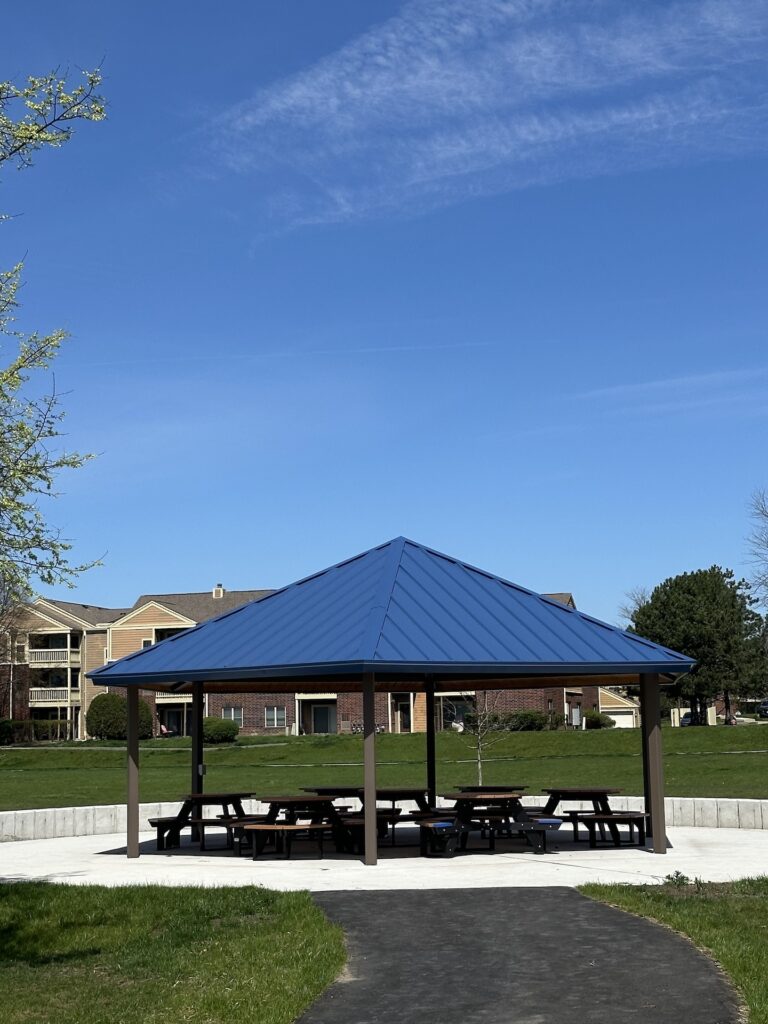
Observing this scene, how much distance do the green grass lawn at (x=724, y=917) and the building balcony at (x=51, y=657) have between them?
67998 mm

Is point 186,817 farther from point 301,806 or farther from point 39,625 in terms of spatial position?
point 39,625

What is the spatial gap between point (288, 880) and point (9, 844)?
9311 millimetres

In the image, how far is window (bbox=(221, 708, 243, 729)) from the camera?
7331 centimetres

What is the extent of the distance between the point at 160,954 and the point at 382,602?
8178mm

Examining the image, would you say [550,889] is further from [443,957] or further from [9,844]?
[9,844]

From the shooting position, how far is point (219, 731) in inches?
2542

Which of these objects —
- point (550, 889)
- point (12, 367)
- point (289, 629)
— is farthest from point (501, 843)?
point (12, 367)

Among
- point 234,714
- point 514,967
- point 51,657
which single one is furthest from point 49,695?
point 514,967

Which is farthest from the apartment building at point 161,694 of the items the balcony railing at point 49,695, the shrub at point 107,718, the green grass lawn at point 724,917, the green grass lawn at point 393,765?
the green grass lawn at point 724,917

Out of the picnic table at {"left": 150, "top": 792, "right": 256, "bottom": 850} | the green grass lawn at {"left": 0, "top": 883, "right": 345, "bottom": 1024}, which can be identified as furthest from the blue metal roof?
the green grass lawn at {"left": 0, "top": 883, "right": 345, "bottom": 1024}

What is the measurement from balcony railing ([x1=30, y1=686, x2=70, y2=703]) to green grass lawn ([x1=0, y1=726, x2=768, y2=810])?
13814 millimetres

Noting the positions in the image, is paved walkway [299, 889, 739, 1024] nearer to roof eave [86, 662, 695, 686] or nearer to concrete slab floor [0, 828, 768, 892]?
concrete slab floor [0, 828, 768, 892]

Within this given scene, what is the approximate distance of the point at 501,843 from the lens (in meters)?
20.4

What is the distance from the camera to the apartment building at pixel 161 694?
70.9 m
